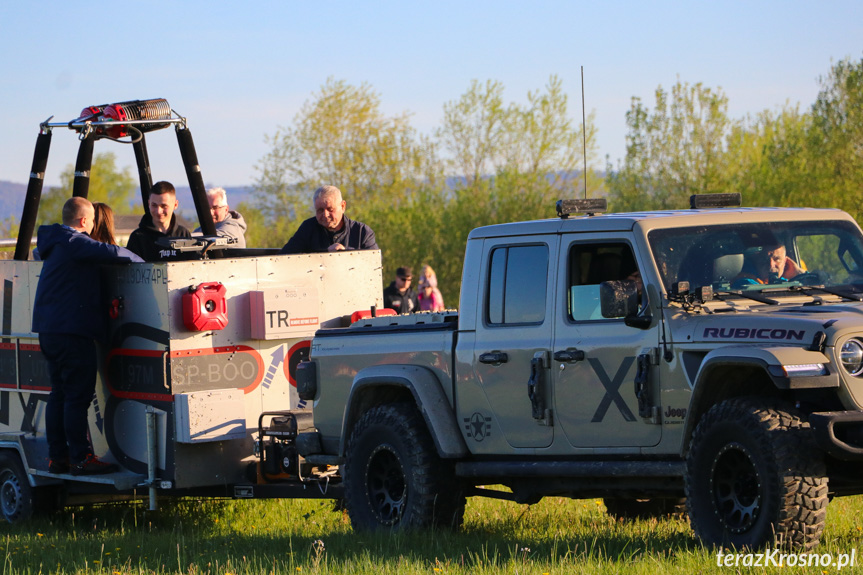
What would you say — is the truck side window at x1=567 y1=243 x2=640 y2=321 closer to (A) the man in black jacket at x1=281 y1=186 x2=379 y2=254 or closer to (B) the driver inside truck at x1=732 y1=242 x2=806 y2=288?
(B) the driver inside truck at x1=732 y1=242 x2=806 y2=288

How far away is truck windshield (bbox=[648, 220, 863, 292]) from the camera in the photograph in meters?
7.02

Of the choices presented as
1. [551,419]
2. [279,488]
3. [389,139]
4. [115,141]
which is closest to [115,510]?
[279,488]

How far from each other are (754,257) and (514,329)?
149cm

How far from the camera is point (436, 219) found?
47.0 m

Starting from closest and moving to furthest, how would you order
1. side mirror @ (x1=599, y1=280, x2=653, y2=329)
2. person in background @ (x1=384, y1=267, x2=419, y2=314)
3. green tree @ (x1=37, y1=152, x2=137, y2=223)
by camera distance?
side mirror @ (x1=599, y1=280, x2=653, y2=329)
person in background @ (x1=384, y1=267, x2=419, y2=314)
green tree @ (x1=37, y1=152, x2=137, y2=223)

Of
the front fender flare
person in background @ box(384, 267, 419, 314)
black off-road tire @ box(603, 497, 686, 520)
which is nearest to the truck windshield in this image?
the front fender flare

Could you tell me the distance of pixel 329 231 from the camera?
35.7ft

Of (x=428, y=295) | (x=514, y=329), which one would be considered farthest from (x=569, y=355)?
(x=428, y=295)

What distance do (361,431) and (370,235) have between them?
2.91 m

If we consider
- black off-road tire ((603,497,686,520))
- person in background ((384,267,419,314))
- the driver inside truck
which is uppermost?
the driver inside truck

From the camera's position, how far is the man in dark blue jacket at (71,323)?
9414 mm

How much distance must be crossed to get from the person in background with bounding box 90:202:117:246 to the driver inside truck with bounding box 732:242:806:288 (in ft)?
17.7

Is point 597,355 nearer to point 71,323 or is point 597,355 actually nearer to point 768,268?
point 768,268

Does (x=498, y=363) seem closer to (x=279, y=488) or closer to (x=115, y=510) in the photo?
(x=279, y=488)
